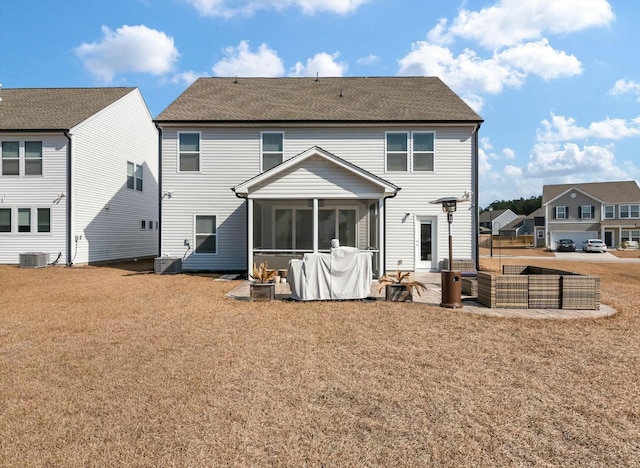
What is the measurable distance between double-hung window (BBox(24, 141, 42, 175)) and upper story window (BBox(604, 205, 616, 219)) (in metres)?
52.6

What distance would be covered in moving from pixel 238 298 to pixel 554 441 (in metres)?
7.78

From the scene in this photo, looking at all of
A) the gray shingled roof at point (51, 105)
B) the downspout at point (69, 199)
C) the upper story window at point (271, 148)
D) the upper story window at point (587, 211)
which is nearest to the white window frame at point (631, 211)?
the upper story window at point (587, 211)

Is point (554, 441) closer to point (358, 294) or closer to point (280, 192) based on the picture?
point (358, 294)

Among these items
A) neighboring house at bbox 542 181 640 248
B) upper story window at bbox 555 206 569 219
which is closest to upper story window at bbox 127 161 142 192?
neighboring house at bbox 542 181 640 248

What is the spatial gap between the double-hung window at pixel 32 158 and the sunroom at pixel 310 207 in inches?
439

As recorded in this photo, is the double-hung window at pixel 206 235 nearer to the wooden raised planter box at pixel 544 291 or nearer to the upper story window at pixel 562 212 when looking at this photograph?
the wooden raised planter box at pixel 544 291

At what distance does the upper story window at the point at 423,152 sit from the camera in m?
16.0

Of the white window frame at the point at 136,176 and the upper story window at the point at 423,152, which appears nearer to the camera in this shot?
the upper story window at the point at 423,152

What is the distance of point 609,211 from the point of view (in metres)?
44.7

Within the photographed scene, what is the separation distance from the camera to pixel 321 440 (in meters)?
3.28

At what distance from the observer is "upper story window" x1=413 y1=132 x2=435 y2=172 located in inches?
631

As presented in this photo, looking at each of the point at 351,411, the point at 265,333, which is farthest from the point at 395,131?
the point at 351,411

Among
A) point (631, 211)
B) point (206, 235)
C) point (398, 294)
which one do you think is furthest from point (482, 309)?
point (631, 211)

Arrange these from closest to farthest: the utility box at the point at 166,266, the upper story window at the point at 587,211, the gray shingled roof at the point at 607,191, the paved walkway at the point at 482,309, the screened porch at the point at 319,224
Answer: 1. the paved walkway at the point at 482,309
2. the utility box at the point at 166,266
3. the screened porch at the point at 319,224
4. the upper story window at the point at 587,211
5. the gray shingled roof at the point at 607,191
